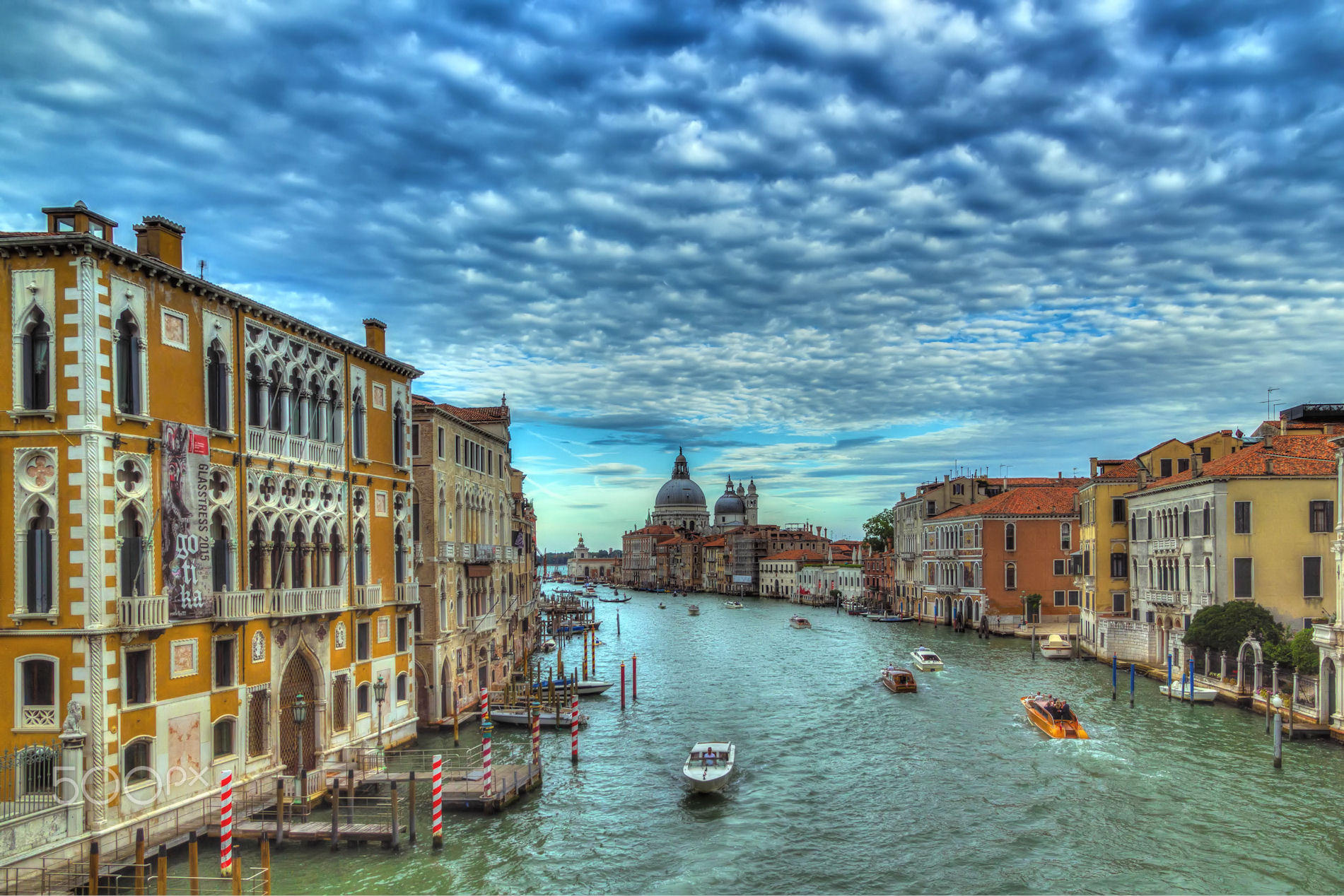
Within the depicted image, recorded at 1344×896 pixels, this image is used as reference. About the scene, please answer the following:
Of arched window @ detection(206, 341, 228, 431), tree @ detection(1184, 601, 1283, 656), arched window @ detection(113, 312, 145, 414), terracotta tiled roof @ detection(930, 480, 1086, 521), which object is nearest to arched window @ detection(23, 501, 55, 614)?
arched window @ detection(113, 312, 145, 414)

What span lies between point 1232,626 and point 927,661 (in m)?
16.4

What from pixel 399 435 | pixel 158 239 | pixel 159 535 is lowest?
pixel 159 535

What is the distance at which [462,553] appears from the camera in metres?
32.1

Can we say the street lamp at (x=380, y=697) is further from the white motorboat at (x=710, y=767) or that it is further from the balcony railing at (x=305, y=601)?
the white motorboat at (x=710, y=767)

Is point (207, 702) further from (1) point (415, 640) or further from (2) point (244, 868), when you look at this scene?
(1) point (415, 640)

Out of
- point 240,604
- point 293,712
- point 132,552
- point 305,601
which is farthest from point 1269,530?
point 132,552

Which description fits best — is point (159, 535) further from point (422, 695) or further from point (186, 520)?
point (422, 695)

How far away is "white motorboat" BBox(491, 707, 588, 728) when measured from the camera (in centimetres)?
3250

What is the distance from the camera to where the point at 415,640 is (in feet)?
96.7

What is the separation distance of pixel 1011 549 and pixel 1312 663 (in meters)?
37.0

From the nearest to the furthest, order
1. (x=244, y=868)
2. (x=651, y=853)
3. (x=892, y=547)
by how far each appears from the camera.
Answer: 1. (x=244, y=868)
2. (x=651, y=853)
3. (x=892, y=547)

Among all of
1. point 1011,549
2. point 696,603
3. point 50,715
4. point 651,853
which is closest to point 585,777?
point 651,853

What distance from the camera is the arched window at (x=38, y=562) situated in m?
15.5

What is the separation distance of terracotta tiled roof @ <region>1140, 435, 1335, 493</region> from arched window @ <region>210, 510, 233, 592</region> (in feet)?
104
